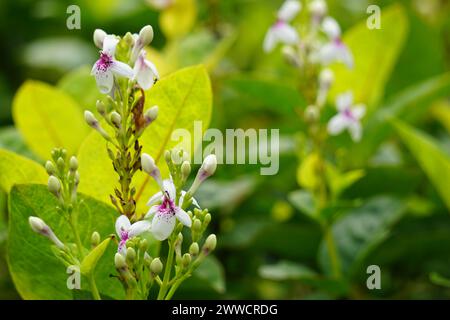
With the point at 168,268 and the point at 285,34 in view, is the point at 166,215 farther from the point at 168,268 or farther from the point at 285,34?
the point at 285,34

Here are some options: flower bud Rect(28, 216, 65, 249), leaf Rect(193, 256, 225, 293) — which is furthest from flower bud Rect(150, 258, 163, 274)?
leaf Rect(193, 256, 225, 293)

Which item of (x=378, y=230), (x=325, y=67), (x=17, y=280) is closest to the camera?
(x=17, y=280)

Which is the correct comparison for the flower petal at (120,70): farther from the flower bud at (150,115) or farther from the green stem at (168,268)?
the green stem at (168,268)

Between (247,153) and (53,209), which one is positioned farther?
(247,153)

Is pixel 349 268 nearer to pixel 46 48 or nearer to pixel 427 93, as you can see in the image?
pixel 427 93

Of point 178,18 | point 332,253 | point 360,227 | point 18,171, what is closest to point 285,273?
point 332,253
